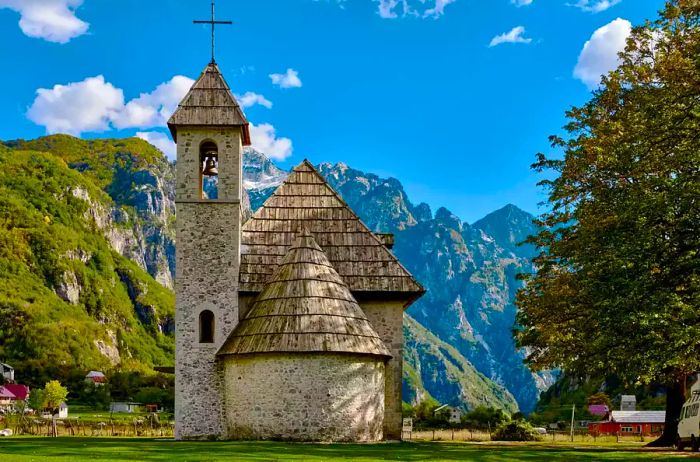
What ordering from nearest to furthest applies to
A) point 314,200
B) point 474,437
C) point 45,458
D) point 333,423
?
point 45,458
point 333,423
point 314,200
point 474,437

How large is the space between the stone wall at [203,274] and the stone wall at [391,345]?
17.8ft

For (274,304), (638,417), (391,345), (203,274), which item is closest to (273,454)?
(274,304)

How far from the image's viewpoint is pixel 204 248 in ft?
107

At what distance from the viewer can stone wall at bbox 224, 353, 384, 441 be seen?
28828 millimetres

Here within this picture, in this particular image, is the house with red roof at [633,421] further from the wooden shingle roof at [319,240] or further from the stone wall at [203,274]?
the stone wall at [203,274]

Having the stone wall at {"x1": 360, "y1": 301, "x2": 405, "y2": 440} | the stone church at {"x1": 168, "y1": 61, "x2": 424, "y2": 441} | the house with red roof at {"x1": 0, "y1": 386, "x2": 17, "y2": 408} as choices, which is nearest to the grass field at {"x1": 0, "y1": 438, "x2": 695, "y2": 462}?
the stone church at {"x1": 168, "y1": 61, "x2": 424, "y2": 441}

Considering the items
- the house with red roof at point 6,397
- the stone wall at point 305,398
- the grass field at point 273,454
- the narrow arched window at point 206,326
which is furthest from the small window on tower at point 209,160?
the house with red roof at point 6,397

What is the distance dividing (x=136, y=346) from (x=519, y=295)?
168 meters

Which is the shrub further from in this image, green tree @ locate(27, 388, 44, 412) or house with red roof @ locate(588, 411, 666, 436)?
green tree @ locate(27, 388, 44, 412)

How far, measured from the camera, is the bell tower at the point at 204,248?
31703 mm

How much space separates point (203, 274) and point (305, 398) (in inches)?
258

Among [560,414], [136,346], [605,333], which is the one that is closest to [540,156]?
[605,333]

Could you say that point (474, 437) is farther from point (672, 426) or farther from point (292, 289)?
point (292, 289)

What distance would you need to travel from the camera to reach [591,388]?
9331 centimetres
